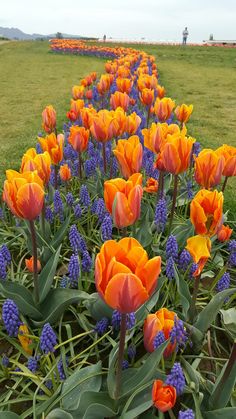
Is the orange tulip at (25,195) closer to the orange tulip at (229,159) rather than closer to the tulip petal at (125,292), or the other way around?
the tulip petal at (125,292)

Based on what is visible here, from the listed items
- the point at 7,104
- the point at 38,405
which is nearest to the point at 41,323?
the point at 38,405

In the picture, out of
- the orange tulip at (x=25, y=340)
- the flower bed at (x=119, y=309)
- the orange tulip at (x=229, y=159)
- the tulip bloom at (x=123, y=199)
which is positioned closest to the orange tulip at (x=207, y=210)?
the flower bed at (x=119, y=309)

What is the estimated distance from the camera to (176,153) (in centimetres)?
221

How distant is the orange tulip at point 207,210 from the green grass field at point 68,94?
1989mm

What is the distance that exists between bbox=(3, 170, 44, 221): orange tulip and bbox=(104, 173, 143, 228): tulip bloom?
308 mm

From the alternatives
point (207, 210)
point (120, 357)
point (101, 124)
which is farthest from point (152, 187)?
point (120, 357)

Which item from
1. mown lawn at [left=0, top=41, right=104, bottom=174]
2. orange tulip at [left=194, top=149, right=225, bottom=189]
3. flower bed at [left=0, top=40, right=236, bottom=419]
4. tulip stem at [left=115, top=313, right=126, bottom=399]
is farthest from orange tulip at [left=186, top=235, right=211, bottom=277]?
mown lawn at [left=0, top=41, right=104, bottom=174]

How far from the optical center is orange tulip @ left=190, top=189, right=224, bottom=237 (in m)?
1.73

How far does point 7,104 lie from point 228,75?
999cm

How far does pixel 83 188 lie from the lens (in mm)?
2988

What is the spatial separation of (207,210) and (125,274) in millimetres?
770

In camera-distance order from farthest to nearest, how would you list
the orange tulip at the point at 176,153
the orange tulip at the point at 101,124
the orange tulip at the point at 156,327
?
the orange tulip at the point at 101,124 → the orange tulip at the point at 176,153 → the orange tulip at the point at 156,327

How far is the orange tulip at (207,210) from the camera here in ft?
5.68

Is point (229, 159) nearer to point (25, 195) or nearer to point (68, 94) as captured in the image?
point (25, 195)
